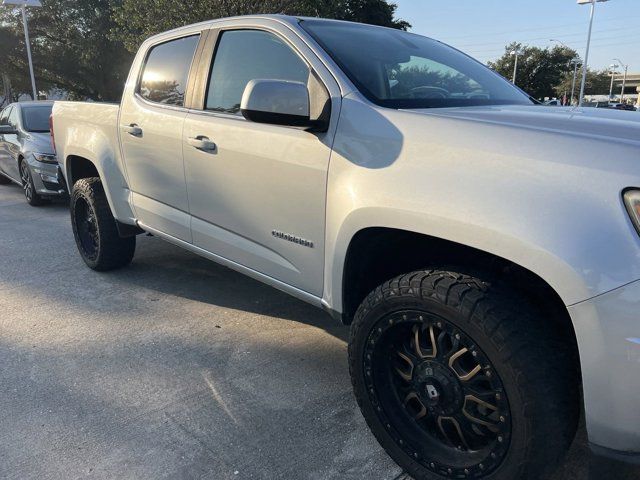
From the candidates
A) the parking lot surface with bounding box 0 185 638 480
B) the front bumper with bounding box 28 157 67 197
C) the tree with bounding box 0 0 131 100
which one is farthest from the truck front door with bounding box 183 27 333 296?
the tree with bounding box 0 0 131 100

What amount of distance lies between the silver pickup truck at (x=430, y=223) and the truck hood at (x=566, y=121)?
0.01 meters

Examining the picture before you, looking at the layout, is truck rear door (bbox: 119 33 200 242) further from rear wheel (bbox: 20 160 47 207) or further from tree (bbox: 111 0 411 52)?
tree (bbox: 111 0 411 52)

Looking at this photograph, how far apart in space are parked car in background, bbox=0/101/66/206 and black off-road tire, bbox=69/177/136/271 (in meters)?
2.60

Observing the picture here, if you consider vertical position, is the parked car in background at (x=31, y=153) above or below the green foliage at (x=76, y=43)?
below

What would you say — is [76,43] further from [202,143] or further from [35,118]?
[202,143]

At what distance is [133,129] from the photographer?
143 inches

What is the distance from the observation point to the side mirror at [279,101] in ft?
7.38

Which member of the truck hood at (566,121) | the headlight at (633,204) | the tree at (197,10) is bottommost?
the headlight at (633,204)

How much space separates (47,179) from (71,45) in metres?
23.5

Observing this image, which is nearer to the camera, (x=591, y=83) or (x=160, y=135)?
(x=160, y=135)

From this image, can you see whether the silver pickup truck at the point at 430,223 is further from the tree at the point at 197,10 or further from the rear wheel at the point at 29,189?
the tree at the point at 197,10

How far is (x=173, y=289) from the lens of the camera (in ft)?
14.0

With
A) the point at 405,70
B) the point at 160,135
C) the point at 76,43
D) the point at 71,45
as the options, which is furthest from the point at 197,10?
the point at 71,45

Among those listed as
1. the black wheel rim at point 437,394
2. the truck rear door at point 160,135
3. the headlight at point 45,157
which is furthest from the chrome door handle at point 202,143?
the headlight at point 45,157
